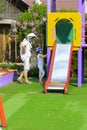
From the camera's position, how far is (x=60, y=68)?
1349cm

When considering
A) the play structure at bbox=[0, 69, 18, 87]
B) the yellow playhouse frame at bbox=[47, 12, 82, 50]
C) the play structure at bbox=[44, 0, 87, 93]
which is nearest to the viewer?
the play structure at bbox=[44, 0, 87, 93]

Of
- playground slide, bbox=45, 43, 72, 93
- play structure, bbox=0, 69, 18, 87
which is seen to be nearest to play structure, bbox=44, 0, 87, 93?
playground slide, bbox=45, 43, 72, 93

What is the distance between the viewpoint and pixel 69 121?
8.45m

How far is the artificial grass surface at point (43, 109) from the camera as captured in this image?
26.8 ft

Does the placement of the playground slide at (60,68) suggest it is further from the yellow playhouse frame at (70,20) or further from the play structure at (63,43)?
the yellow playhouse frame at (70,20)

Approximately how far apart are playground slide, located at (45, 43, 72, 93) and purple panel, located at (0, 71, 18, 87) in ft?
5.42

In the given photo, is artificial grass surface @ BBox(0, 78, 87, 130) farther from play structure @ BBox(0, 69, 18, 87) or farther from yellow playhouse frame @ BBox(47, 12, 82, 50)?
yellow playhouse frame @ BBox(47, 12, 82, 50)

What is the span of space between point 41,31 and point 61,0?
15.9 metres

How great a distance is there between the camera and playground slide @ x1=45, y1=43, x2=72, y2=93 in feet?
41.7

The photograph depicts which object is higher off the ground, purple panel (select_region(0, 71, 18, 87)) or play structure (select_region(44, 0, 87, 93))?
play structure (select_region(44, 0, 87, 93))

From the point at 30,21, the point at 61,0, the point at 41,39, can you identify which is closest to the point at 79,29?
the point at 41,39

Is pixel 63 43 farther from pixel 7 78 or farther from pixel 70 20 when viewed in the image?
pixel 7 78

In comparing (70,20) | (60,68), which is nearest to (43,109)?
(60,68)

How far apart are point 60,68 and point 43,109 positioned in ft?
12.9
